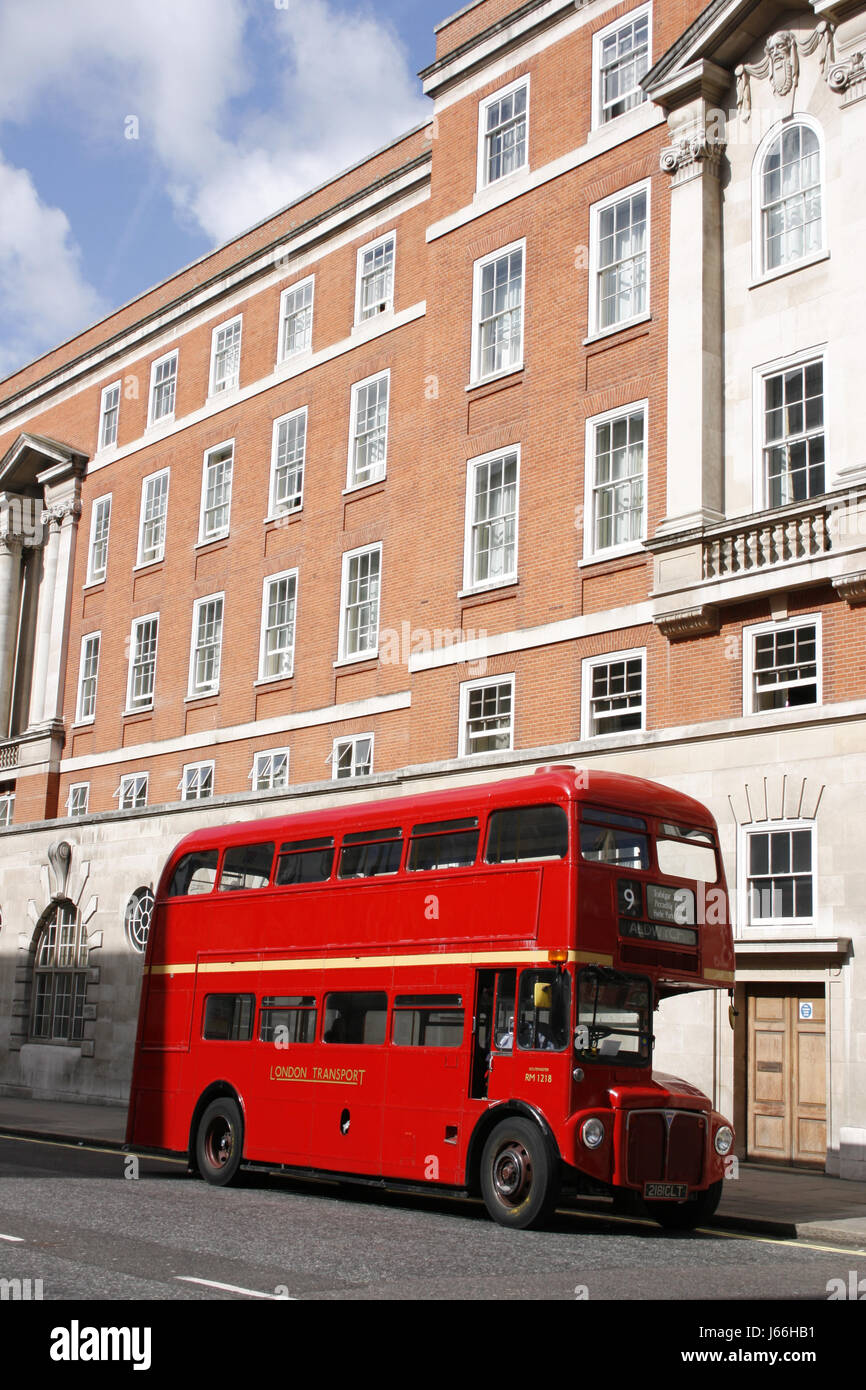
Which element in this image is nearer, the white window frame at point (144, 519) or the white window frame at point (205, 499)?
the white window frame at point (205, 499)

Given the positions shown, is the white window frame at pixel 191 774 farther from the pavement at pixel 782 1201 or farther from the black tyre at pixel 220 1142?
the black tyre at pixel 220 1142

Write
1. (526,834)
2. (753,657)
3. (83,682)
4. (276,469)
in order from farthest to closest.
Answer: (83,682) → (276,469) → (753,657) → (526,834)

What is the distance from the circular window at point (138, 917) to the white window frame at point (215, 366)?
39.3ft

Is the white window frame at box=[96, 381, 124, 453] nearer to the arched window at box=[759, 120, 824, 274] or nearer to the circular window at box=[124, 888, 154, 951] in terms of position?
the circular window at box=[124, 888, 154, 951]

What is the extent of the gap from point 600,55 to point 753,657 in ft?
36.9

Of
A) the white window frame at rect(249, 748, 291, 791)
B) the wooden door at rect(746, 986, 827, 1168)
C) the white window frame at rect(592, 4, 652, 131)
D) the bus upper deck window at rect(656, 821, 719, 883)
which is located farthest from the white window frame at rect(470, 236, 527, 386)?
the bus upper deck window at rect(656, 821, 719, 883)

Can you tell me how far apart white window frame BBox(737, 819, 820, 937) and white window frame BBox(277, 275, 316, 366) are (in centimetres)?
1741

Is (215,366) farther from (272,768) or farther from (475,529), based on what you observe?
(475,529)

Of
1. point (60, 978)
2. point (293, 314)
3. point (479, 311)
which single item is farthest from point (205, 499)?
point (60, 978)

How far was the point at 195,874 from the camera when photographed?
17953mm

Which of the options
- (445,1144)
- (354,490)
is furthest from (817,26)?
(445,1144)

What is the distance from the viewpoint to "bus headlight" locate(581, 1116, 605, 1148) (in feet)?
40.5

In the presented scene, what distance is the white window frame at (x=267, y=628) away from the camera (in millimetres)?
30391

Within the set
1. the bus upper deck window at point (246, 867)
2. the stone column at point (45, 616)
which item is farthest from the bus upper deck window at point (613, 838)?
the stone column at point (45, 616)
